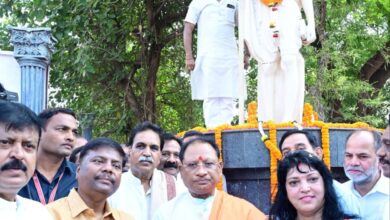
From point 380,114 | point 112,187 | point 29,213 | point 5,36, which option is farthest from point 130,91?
point 29,213

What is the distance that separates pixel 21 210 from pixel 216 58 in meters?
4.30

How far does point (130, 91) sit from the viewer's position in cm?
1120

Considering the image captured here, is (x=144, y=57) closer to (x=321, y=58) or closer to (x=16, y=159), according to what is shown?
(x=321, y=58)

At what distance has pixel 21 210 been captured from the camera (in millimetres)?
3051

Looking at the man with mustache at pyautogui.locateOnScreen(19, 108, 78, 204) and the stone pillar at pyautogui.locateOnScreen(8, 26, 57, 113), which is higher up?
the stone pillar at pyautogui.locateOnScreen(8, 26, 57, 113)

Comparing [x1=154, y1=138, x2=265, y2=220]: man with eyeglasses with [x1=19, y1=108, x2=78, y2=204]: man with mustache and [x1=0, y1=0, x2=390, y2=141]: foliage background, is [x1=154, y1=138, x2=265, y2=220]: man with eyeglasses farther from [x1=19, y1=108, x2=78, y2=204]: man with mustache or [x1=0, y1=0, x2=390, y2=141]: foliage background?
[x1=0, y1=0, x2=390, y2=141]: foliage background

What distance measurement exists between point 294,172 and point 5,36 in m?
8.24

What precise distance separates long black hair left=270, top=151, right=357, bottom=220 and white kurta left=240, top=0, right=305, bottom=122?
3.07 m

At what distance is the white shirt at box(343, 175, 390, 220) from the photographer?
3.93 meters

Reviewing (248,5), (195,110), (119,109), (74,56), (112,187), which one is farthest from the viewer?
(195,110)

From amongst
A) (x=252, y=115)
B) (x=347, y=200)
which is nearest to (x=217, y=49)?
(x=252, y=115)

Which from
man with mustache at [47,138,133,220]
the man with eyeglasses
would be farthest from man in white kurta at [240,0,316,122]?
man with mustache at [47,138,133,220]

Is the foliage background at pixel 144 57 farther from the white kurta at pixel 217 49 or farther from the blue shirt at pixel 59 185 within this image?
the blue shirt at pixel 59 185

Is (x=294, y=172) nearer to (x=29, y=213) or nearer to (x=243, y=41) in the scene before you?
(x=29, y=213)
